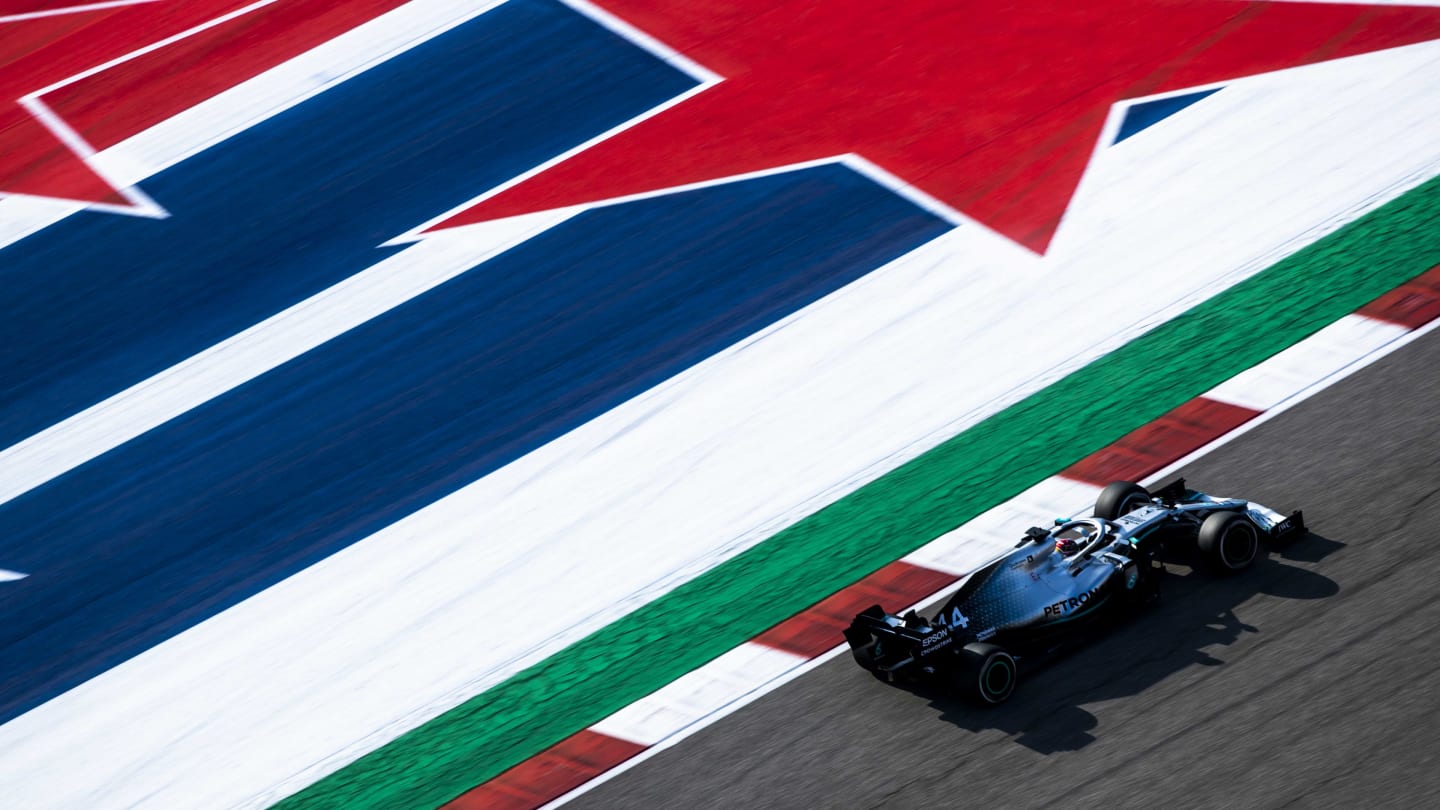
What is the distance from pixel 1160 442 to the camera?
9.38m

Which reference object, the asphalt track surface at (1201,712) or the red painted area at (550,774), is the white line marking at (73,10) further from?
the asphalt track surface at (1201,712)

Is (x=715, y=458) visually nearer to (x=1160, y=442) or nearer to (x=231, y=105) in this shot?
(x=1160, y=442)

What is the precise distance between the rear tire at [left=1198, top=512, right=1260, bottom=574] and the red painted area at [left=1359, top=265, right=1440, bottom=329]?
245cm

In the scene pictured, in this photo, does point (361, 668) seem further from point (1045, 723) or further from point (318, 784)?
point (1045, 723)

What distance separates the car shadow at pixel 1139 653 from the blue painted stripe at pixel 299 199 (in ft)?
22.4

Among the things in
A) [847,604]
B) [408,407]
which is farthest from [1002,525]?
[408,407]

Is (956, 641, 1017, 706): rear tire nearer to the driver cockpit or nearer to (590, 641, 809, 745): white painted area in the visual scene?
the driver cockpit

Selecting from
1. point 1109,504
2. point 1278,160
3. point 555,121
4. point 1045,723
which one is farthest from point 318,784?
point 1278,160

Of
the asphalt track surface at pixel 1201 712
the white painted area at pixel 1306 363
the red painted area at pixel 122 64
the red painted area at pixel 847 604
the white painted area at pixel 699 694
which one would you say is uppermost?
the red painted area at pixel 122 64

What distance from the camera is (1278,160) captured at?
11.5 metres

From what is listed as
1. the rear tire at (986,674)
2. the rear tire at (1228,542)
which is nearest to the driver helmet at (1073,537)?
the rear tire at (1228,542)

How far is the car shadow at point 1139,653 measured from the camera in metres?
7.57

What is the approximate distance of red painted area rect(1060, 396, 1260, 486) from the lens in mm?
9250

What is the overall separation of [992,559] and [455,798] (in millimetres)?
3230
